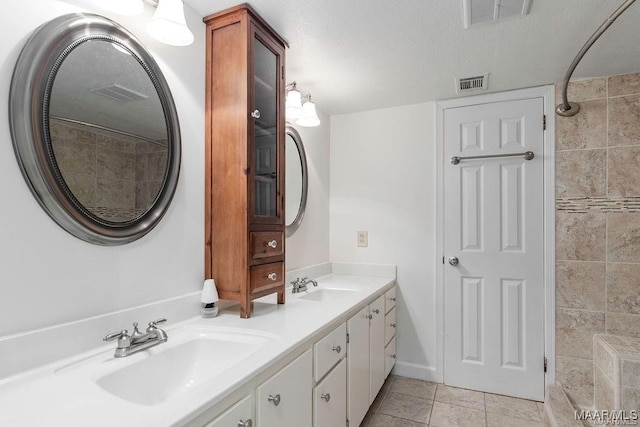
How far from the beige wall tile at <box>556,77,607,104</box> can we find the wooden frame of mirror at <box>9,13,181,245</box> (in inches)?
102

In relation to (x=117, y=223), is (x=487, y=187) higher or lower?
higher

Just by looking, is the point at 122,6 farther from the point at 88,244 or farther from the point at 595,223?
the point at 595,223

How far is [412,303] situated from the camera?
2.74 metres

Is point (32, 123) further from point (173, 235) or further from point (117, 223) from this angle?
point (173, 235)

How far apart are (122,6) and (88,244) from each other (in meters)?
0.81

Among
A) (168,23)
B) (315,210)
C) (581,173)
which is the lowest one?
(315,210)

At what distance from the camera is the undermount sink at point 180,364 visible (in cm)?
102

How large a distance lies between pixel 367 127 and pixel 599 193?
5.50ft

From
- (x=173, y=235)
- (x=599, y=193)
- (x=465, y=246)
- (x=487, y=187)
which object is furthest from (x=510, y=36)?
(x=173, y=235)

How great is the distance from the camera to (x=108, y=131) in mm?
1216

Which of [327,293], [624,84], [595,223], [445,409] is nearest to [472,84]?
[624,84]

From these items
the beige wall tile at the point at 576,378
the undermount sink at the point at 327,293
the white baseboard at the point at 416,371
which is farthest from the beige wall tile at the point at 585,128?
the white baseboard at the point at 416,371

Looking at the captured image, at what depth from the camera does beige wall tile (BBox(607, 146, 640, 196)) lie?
217cm

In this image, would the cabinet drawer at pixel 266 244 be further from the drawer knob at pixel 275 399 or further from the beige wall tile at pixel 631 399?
the beige wall tile at pixel 631 399
